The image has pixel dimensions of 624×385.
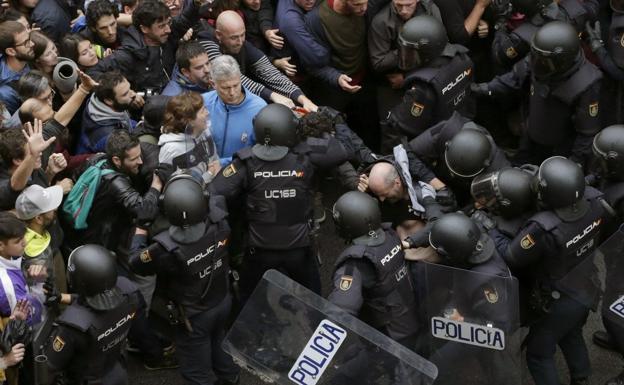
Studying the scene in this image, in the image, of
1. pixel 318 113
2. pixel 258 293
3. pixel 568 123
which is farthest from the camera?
pixel 568 123

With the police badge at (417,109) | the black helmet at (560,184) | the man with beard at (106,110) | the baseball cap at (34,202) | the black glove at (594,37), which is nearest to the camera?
the black helmet at (560,184)

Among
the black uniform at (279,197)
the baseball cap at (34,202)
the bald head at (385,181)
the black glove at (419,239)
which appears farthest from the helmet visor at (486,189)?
the baseball cap at (34,202)

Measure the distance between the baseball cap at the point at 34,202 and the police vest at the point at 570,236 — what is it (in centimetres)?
305

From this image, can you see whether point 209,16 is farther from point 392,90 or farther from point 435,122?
point 435,122

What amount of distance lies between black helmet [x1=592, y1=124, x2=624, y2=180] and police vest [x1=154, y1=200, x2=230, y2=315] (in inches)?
99.2

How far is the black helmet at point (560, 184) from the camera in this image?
19.0ft

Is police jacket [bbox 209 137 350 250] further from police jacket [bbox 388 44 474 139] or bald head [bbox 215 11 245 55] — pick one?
bald head [bbox 215 11 245 55]

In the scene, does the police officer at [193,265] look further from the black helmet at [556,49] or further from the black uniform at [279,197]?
the black helmet at [556,49]

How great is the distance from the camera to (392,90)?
830 centimetres

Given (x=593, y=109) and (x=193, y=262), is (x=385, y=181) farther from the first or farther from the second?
(x=593, y=109)

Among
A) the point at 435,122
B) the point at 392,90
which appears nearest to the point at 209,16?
the point at 392,90

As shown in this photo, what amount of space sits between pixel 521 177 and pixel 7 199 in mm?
3318

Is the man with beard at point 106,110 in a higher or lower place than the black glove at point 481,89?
higher

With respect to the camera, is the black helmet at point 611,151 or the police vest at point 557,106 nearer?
the black helmet at point 611,151
